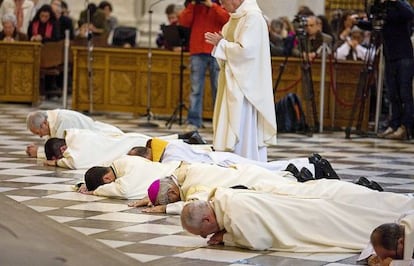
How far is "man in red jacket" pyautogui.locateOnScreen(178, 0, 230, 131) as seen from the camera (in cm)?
1513

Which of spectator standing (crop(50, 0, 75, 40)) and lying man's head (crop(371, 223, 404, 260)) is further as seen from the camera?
spectator standing (crop(50, 0, 75, 40))

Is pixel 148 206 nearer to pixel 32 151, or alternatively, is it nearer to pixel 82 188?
pixel 82 188

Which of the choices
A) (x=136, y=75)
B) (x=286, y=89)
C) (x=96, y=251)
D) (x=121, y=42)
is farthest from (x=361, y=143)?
(x=96, y=251)

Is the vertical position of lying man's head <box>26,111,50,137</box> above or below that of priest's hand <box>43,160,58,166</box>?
above

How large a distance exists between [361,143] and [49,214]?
695cm

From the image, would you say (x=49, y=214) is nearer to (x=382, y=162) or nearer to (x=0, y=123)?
(x=382, y=162)

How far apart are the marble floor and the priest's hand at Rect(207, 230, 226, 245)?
79mm

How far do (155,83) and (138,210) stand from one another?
867 centimetres

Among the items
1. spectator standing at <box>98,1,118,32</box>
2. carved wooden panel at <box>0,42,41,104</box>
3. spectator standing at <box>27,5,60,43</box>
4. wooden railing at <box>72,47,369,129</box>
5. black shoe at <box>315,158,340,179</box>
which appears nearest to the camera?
black shoe at <box>315,158,340,179</box>

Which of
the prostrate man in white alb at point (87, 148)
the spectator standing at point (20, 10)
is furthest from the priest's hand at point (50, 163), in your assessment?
the spectator standing at point (20, 10)

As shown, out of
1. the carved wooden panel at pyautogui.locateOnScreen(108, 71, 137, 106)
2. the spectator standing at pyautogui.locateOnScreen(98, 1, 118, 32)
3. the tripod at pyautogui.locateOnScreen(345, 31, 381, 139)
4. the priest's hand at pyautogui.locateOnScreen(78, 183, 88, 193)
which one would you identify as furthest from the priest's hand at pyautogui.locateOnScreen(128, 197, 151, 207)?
the spectator standing at pyautogui.locateOnScreen(98, 1, 118, 32)

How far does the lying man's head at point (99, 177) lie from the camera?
9.84 m

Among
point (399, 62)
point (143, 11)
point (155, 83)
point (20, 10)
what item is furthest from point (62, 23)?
point (399, 62)

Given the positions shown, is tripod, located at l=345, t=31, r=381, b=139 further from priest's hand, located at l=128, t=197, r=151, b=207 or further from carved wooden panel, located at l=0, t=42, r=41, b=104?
priest's hand, located at l=128, t=197, r=151, b=207
